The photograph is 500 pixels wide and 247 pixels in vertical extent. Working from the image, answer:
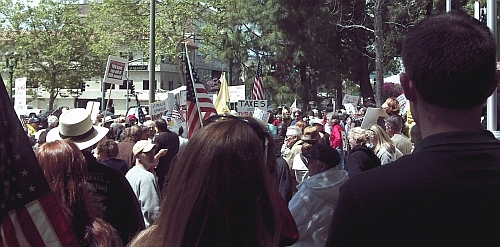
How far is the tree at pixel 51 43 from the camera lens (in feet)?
185

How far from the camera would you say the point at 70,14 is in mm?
57188

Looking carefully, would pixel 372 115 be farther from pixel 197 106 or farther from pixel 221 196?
pixel 221 196

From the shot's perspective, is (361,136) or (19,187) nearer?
(19,187)

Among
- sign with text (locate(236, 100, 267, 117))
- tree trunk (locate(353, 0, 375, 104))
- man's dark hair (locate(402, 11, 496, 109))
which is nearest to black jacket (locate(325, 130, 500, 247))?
man's dark hair (locate(402, 11, 496, 109))

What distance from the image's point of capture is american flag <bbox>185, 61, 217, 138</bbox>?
27.8ft

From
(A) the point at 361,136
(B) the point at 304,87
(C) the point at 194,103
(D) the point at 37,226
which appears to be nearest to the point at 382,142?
(A) the point at 361,136

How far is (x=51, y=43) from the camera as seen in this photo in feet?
188

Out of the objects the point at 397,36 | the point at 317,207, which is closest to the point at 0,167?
the point at 317,207

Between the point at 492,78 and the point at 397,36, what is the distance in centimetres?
3242

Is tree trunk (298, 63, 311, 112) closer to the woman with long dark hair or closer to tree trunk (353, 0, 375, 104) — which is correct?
tree trunk (353, 0, 375, 104)

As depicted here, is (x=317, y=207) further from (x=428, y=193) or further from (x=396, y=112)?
(x=396, y=112)

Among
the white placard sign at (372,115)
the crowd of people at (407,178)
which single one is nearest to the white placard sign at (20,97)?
the white placard sign at (372,115)

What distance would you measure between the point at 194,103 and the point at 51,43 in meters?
51.6

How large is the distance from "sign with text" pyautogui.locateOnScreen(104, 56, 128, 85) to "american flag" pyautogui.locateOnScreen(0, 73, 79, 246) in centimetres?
1369
